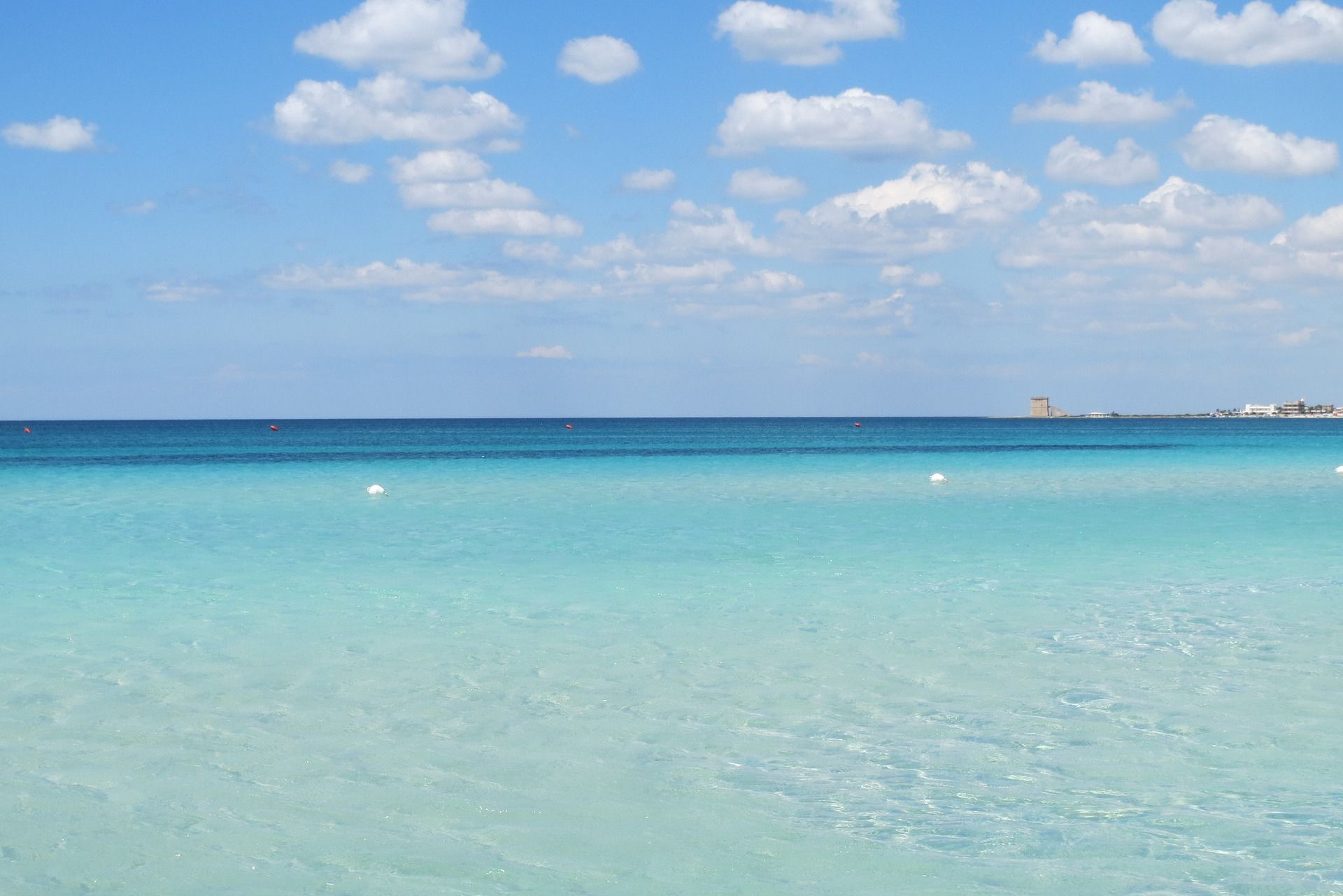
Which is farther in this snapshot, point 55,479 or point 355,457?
point 355,457

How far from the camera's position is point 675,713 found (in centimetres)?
957

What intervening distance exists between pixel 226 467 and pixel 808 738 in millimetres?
50270

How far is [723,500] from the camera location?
108ft

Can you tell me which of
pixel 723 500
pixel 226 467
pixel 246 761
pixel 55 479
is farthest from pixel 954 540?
pixel 226 467

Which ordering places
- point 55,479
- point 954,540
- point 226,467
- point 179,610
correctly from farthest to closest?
point 226,467 < point 55,479 < point 954,540 < point 179,610

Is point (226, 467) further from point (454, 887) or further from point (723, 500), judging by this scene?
point (454, 887)

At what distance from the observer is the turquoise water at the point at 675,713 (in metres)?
6.69

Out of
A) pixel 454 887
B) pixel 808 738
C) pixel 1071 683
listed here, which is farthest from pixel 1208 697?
pixel 454 887

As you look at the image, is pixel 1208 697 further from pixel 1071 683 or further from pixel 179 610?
pixel 179 610

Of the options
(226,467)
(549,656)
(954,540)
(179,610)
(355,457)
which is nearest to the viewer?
(549,656)

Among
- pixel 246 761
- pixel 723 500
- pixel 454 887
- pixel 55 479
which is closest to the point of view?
pixel 454 887

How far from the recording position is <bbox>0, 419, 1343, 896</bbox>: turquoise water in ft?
22.0

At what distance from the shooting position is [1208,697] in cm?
982

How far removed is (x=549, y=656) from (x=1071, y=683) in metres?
4.55
